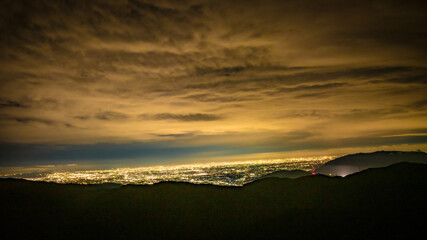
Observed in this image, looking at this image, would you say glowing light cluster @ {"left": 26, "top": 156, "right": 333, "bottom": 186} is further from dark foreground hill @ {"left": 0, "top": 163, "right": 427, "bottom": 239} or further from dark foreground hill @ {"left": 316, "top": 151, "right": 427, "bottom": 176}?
dark foreground hill @ {"left": 316, "top": 151, "right": 427, "bottom": 176}

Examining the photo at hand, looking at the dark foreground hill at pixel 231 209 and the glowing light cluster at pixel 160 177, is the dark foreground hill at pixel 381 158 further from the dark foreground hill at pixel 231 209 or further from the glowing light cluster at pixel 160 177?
the dark foreground hill at pixel 231 209

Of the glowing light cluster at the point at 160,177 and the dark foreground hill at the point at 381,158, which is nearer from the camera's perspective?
the glowing light cluster at the point at 160,177

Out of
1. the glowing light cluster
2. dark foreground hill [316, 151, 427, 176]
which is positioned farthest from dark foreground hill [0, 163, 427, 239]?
dark foreground hill [316, 151, 427, 176]

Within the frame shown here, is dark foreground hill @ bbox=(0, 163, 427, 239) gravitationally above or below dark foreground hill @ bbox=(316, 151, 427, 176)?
above

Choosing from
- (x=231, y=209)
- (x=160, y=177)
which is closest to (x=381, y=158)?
(x=160, y=177)

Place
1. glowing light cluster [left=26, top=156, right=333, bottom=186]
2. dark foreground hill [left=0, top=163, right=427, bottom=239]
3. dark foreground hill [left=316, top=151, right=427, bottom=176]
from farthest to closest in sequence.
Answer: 1. dark foreground hill [left=316, top=151, right=427, bottom=176]
2. glowing light cluster [left=26, top=156, right=333, bottom=186]
3. dark foreground hill [left=0, top=163, right=427, bottom=239]

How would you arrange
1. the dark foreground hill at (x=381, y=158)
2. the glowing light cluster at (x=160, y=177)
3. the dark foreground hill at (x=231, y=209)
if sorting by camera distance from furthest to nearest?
the dark foreground hill at (x=381, y=158) < the glowing light cluster at (x=160, y=177) < the dark foreground hill at (x=231, y=209)

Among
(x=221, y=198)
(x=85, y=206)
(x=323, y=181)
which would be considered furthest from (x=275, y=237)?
(x=85, y=206)

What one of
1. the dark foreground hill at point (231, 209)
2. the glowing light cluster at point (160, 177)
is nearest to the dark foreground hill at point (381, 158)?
the glowing light cluster at point (160, 177)

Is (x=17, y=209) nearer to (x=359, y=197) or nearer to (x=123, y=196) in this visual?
(x=123, y=196)
